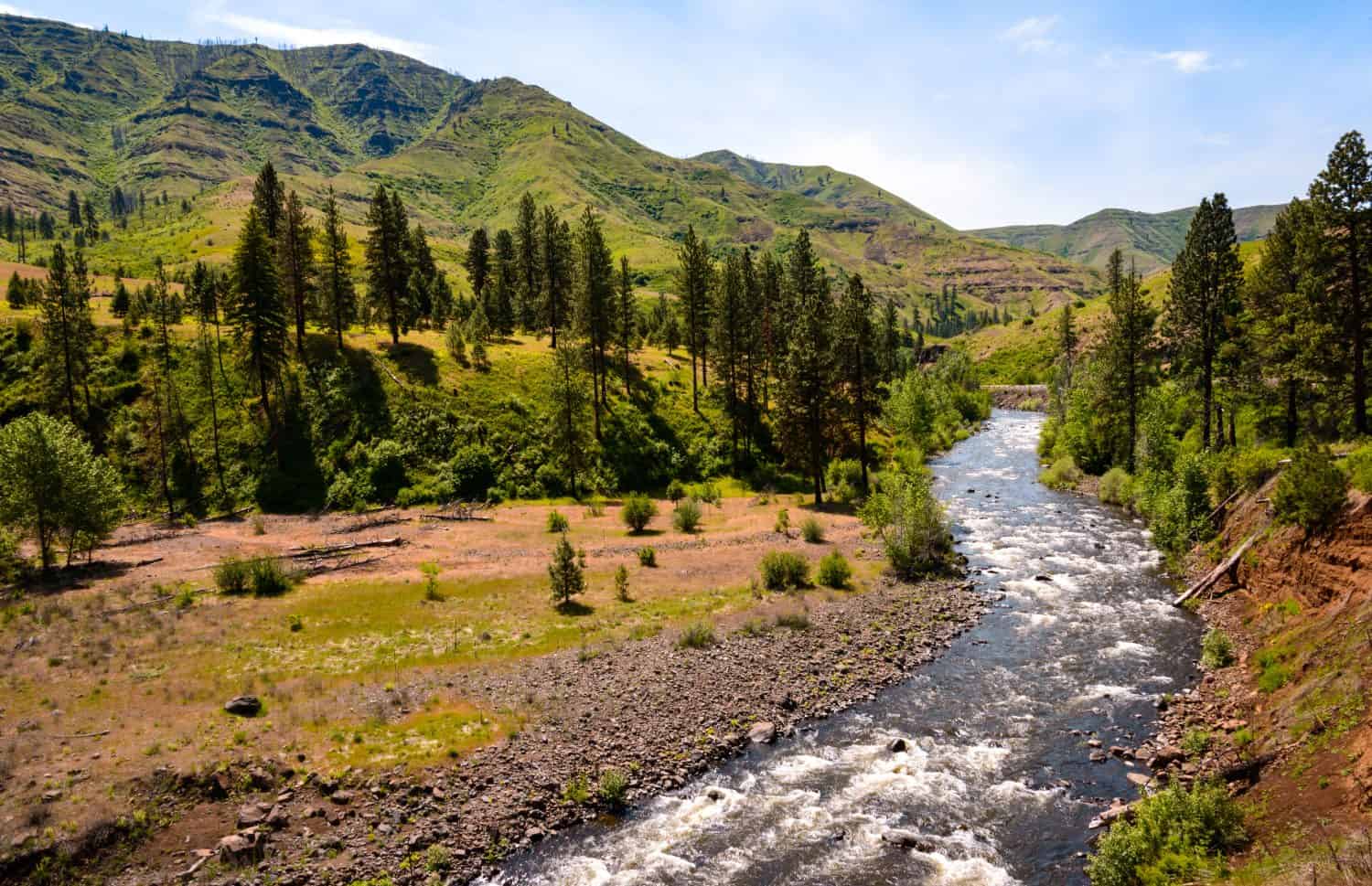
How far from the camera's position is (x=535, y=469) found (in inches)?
2549

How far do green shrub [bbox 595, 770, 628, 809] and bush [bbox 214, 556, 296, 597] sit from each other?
26043mm

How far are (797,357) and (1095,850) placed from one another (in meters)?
47.2

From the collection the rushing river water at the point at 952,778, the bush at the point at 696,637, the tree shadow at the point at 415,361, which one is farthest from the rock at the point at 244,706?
the tree shadow at the point at 415,361

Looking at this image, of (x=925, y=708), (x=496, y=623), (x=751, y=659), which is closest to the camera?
(x=925, y=708)

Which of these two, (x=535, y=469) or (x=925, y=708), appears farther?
(x=535, y=469)

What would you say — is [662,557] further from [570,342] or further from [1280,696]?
[570,342]

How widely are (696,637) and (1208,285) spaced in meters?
47.8

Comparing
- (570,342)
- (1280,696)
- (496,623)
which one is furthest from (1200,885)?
(570,342)

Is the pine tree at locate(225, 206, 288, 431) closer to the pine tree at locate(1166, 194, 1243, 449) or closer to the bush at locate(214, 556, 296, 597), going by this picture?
the bush at locate(214, 556, 296, 597)

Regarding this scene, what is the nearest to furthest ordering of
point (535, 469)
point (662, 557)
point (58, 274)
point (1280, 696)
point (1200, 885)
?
Answer: point (1200, 885)
point (1280, 696)
point (662, 557)
point (58, 274)
point (535, 469)

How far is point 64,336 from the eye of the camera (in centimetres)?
6050

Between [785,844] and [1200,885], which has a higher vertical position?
[1200,885]

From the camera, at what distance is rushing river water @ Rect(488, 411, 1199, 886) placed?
17219mm

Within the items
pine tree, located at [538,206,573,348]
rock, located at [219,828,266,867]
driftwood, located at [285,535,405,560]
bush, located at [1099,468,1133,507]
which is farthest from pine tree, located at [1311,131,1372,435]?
pine tree, located at [538,206,573,348]
